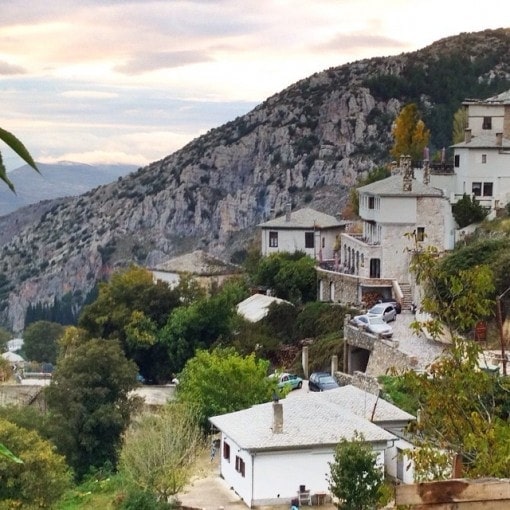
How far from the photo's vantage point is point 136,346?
212 feet

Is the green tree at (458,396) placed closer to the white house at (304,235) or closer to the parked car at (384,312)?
the parked car at (384,312)

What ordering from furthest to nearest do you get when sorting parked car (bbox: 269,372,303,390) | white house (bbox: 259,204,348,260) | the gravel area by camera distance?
white house (bbox: 259,204,348,260) < parked car (bbox: 269,372,303,390) < the gravel area

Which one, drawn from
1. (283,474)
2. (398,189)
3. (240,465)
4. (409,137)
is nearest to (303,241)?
(398,189)

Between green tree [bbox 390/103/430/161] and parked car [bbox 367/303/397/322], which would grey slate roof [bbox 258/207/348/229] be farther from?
parked car [bbox 367/303/397/322]

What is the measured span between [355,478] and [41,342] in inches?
3719

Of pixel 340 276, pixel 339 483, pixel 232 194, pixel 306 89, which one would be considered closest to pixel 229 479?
pixel 339 483

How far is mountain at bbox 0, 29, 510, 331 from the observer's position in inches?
6275

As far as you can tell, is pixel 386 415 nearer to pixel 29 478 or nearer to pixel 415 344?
pixel 415 344

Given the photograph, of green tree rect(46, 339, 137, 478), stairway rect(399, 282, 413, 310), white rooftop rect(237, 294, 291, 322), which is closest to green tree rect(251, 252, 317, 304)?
white rooftop rect(237, 294, 291, 322)

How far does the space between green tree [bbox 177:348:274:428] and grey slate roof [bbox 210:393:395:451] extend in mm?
5161

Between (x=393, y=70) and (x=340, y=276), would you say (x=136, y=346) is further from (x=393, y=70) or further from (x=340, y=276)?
(x=393, y=70)

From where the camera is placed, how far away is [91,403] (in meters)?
50.9

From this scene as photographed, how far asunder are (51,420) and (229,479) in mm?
12187

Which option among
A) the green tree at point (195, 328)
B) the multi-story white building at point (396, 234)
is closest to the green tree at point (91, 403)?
the green tree at point (195, 328)
